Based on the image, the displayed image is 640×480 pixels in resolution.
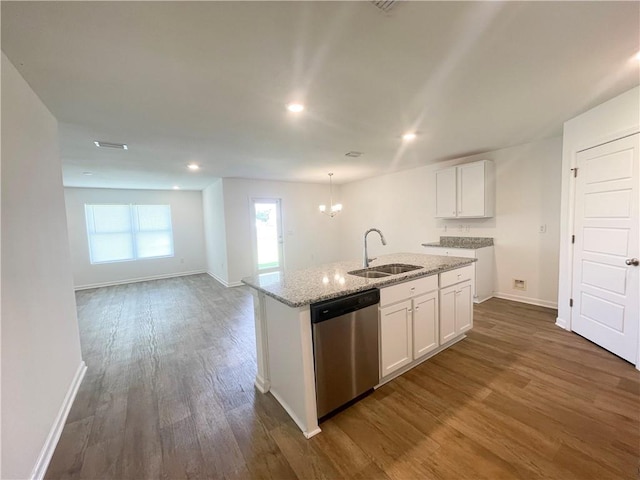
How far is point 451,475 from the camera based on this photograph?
1.45 m

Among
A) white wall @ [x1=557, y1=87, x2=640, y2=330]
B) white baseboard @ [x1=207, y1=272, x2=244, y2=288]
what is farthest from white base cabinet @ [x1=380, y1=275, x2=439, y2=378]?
white baseboard @ [x1=207, y1=272, x2=244, y2=288]

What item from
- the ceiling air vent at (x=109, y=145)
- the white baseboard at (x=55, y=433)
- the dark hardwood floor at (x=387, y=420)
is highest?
the ceiling air vent at (x=109, y=145)

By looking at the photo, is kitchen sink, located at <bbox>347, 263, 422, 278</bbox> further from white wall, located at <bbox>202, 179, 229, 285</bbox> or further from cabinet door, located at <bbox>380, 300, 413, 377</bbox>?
white wall, located at <bbox>202, 179, 229, 285</bbox>

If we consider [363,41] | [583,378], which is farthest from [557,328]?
[363,41]

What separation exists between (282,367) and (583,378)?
2.53m

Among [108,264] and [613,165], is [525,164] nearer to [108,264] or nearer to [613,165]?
[613,165]

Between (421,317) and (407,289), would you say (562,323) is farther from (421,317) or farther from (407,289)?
(407,289)

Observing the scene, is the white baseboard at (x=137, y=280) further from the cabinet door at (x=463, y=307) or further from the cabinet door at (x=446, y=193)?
the cabinet door at (x=463, y=307)

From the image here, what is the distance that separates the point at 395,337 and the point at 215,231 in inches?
216

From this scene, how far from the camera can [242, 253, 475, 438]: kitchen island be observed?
5.73 feet

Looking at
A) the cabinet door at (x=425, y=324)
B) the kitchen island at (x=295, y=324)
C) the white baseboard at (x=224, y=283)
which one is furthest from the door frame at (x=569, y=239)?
the white baseboard at (x=224, y=283)

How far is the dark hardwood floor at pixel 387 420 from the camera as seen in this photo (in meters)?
1.53

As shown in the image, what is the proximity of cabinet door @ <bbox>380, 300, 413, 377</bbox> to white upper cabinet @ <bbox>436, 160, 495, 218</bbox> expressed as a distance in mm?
2848

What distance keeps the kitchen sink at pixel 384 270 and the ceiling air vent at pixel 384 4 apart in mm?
1908
